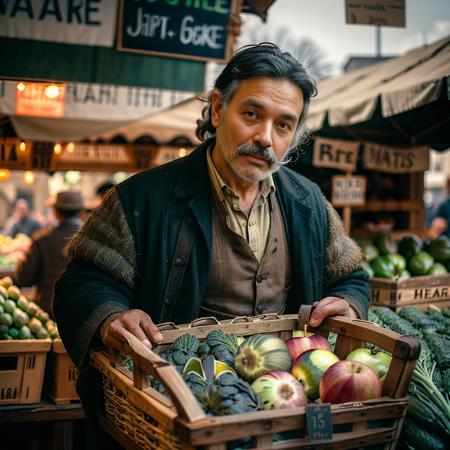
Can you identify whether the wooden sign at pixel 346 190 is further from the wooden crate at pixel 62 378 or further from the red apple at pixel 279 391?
the red apple at pixel 279 391

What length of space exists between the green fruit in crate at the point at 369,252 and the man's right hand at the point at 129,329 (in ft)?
9.75

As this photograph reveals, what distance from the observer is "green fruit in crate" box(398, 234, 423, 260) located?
16.0 ft

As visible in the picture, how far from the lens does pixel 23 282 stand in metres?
5.52

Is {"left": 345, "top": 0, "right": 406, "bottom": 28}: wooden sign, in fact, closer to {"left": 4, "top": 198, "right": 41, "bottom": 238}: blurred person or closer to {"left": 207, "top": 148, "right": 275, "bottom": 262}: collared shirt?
{"left": 207, "top": 148, "right": 275, "bottom": 262}: collared shirt

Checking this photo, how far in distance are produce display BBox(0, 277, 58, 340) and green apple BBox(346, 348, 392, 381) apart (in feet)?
7.41

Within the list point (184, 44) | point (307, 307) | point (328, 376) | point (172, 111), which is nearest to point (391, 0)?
point (184, 44)

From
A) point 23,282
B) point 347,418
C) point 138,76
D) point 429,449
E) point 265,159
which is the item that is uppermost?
point 138,76

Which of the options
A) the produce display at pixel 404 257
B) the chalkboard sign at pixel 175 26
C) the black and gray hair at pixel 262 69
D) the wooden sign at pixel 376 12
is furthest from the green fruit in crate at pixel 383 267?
the black and gray hair at pixel 262 69

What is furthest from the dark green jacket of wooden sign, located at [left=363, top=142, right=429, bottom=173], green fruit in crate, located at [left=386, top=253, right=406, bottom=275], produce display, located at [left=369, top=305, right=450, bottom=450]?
wooden sign, located at [left=363, top=142, right=429, bottom=173]

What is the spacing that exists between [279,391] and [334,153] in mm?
3860

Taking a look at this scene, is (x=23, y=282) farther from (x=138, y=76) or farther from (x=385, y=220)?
(x=385, y=220)

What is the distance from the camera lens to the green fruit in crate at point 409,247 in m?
4.88

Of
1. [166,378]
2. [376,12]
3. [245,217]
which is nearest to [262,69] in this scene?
[245,217]

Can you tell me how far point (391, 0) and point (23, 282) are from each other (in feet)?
12.9
